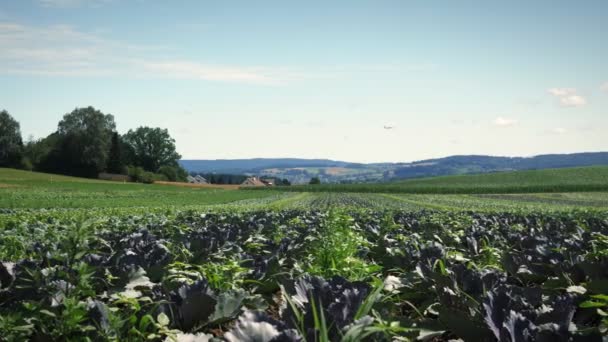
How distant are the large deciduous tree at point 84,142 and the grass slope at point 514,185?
41.0 metres

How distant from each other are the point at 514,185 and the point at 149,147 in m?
81.4

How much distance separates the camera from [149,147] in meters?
128

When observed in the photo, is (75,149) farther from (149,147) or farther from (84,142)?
(149,147)

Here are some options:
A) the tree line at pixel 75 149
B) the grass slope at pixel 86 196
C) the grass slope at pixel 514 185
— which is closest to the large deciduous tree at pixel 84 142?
the tree line at pixel 75 149

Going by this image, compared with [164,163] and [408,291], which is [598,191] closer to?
[408,291]

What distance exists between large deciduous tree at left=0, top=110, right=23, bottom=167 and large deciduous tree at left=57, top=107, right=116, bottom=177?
7947mm

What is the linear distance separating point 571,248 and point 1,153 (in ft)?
392

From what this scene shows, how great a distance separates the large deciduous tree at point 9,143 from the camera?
108m

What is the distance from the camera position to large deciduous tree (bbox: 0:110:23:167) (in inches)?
4235

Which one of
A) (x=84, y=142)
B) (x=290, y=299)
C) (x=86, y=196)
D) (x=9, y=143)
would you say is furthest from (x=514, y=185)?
(x=9, y=143)

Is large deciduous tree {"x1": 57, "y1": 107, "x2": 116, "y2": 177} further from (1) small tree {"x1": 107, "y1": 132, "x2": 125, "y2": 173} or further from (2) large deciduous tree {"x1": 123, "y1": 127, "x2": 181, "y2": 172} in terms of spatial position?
(2) large deciduous tree {"x1": 123, "y1": 127, "x2": 181, "y2": 172}

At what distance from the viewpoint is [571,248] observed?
5.09 metres

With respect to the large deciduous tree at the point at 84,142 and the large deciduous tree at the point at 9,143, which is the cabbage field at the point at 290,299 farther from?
the large deciduous tree at the point at 9,143

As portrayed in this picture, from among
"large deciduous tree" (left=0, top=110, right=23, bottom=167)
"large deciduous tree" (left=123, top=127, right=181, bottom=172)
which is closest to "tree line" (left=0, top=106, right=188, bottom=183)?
"large deciduous tree" (left=0, top=110, right=23, bottom=167)
